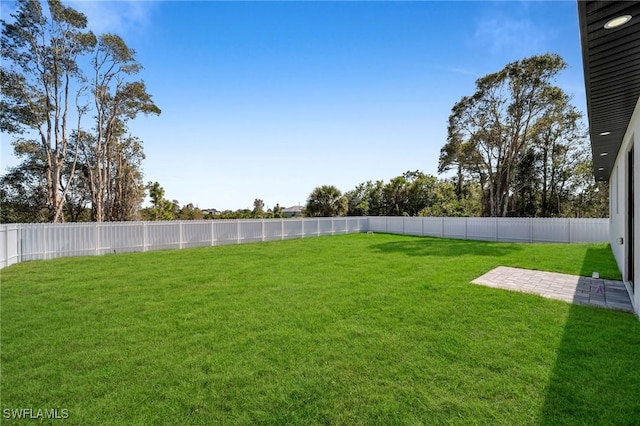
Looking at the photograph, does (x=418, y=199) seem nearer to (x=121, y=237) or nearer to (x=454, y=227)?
(x=454, y=227)

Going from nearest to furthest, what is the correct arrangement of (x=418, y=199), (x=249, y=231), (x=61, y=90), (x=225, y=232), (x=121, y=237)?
(x=121, y=237), (x=225, y=232), (x=249, y=231), (x=61, y=90), (x=418, y=199)

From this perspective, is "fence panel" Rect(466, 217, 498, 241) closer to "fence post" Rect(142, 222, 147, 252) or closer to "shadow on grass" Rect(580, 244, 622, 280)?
"shadow on grass" Rect(580, 244, 622, 280)

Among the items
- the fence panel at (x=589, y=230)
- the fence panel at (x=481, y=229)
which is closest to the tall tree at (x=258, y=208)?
the fence panel at (x=481, y=229)

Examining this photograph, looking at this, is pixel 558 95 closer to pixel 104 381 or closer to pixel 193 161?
pixel 193 161

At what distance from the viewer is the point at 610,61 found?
123 inches

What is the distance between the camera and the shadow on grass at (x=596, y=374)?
218cm

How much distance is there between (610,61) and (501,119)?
18368mm

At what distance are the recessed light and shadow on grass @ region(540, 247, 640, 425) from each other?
294cm

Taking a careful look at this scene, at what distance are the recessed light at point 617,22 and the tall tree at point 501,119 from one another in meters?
18.6

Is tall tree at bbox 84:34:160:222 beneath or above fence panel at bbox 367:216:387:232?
above

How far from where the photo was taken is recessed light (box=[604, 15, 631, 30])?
244 cm

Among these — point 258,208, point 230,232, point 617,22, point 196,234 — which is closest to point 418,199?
point 258,208

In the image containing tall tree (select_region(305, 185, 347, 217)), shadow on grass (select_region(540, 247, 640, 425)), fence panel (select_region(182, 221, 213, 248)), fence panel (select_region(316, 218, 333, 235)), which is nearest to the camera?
shadow on grass (select_region(540, 247, 640, 425))

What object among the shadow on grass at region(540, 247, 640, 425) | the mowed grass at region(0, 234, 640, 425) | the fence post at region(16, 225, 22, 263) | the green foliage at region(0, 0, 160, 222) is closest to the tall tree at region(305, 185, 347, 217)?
the green foliage at region(0, 0, 160, 222)
